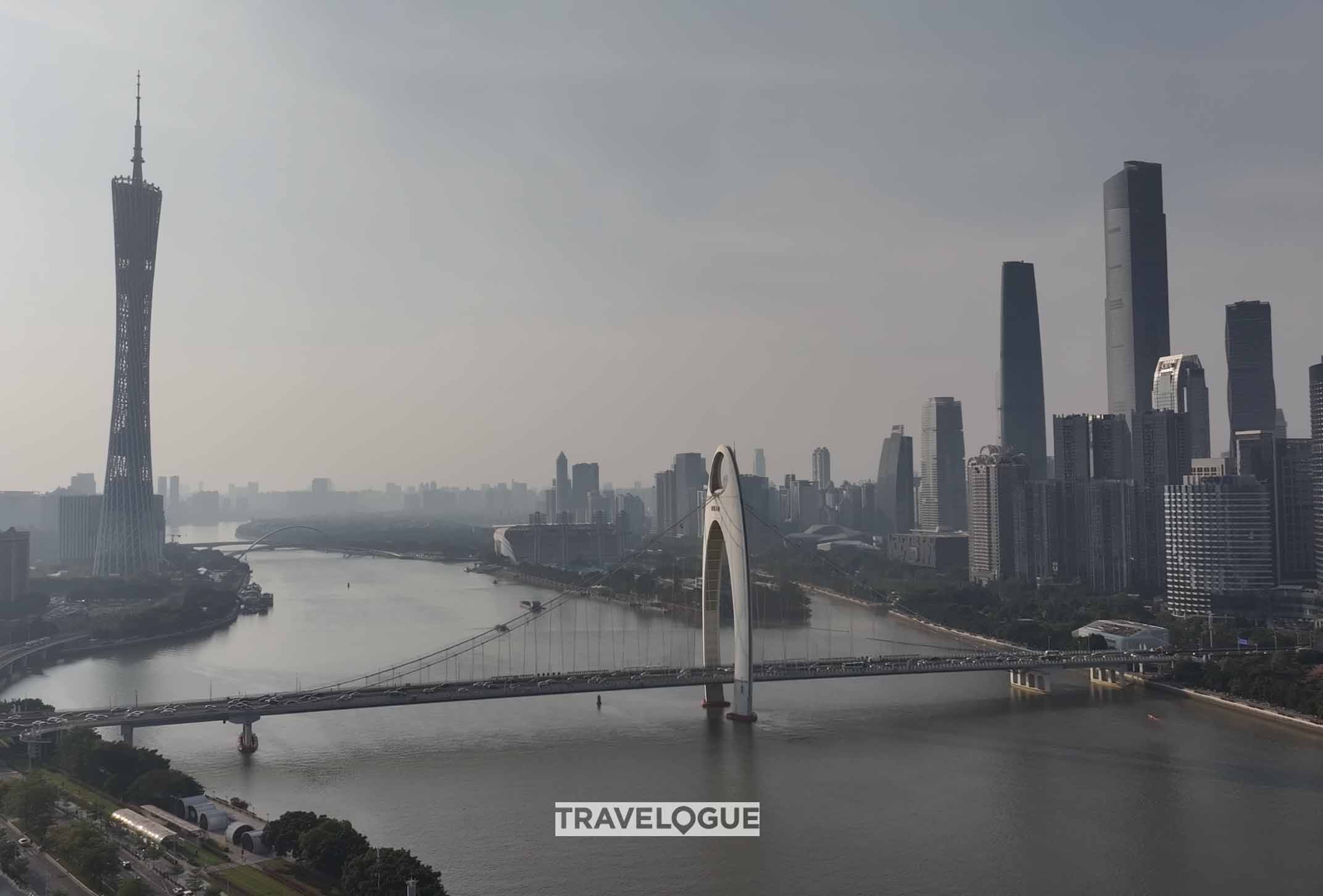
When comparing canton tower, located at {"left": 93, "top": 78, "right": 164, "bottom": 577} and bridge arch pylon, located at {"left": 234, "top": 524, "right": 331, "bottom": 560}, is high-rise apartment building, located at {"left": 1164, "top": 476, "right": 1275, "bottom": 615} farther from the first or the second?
bridge arch pylon, located at {"left": 234, "top": 524, "right": 331, "bottom": 560}

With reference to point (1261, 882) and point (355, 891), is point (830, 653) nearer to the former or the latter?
point (1261, 882)

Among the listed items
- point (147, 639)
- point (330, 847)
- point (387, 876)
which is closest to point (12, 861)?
point (330, 847)

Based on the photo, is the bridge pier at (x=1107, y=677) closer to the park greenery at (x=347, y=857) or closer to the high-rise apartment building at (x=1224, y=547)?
the high-rise apartment building at (x=1224, y=547)

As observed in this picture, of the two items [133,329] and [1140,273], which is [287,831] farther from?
[1140,273]

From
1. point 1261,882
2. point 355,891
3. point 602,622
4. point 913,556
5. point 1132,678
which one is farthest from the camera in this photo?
point 913,556

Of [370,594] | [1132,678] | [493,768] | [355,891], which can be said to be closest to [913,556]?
[370,594]

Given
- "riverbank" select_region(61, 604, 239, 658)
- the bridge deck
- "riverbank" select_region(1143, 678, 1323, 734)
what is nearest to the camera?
the bridge deck

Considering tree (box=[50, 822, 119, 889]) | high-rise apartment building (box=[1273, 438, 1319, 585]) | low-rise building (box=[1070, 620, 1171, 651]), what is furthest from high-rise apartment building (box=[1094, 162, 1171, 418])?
tree (box=[50, 822, 119, 889])
